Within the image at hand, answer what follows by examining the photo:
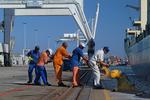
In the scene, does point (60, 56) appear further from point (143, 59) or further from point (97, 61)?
point (143, 59)

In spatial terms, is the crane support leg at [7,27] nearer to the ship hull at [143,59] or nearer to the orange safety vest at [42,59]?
the ship hull at [143,59]

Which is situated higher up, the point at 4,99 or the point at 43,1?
the point at 43,1

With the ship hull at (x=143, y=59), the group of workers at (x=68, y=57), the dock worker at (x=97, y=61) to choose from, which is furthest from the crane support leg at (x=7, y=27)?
the dock worker at (x=97, y=61)

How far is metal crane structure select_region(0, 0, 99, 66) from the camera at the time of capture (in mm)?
72500

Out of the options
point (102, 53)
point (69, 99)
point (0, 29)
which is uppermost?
point (0, 29)

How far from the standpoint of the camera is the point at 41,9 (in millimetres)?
76000

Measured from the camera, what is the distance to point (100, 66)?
19.9 m

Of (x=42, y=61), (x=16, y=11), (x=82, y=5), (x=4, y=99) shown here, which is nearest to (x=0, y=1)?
(x=16, y=11)

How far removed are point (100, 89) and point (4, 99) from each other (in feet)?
19.0

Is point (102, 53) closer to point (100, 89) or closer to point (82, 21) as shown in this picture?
point (100, 89)

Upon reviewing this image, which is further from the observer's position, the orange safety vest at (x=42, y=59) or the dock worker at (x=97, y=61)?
the orange safety vest at (x=42, y=59)

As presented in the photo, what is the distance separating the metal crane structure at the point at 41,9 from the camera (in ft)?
238

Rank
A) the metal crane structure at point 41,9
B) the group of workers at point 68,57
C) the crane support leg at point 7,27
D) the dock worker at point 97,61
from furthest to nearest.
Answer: the crane support leg at point 7,27, the metal crane structure at point 41,9, the group of workers at point 68,57, the dock worker at point 97,61

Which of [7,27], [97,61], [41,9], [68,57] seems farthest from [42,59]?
[7,27]
